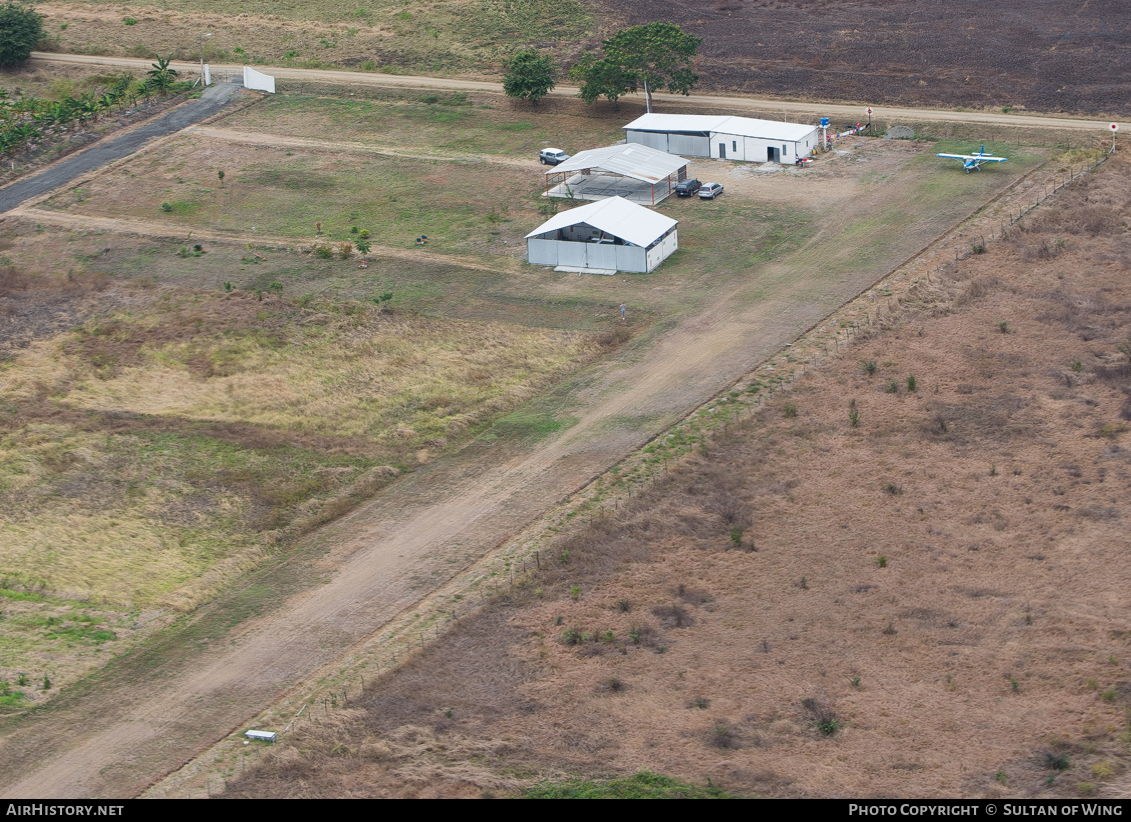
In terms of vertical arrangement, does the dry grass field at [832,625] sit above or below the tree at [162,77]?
below

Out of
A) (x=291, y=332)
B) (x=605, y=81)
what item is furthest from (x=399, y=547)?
(x=605, y=81)

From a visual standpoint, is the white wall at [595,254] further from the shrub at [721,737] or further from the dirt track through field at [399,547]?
the shrub at [721,737]

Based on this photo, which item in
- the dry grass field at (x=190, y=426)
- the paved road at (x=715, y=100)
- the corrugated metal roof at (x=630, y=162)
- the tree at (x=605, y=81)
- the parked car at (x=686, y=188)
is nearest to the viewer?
the dry grass field at (x=190, y=426)

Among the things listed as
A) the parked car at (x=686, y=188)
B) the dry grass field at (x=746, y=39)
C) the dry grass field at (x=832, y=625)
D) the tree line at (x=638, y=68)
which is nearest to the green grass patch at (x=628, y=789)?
the dry grass field at (x=832, y=625)

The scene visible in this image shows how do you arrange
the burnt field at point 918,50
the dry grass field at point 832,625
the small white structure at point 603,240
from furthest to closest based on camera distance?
1. the burnt field at point 918,50
2. the small white structure at point 603,240
3. the dry grass field at point 832,625

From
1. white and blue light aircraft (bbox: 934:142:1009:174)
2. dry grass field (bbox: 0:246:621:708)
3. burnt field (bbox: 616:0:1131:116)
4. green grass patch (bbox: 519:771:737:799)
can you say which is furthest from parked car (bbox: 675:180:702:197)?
green grass patch (bbox: 519:771:737:799)

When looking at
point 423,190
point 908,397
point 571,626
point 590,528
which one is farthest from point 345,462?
point 423,190

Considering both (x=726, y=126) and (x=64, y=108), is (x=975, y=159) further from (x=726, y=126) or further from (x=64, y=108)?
(x=64, y=108)
